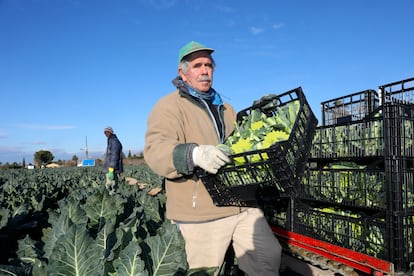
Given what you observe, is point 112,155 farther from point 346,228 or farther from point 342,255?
point 342,255

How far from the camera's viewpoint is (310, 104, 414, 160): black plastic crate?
3.12m

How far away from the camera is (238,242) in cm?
317

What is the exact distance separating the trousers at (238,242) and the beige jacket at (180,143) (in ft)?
0.30

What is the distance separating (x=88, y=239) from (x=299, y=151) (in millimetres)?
1462

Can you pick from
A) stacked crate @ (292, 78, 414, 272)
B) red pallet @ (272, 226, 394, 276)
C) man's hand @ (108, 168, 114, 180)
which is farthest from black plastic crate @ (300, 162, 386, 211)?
man's hand @ (108, 168, 114, 180)

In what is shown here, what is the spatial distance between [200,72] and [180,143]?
0.73 m

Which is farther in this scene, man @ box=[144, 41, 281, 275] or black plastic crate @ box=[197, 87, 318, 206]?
man @ box=[144, 41, 281, 275]

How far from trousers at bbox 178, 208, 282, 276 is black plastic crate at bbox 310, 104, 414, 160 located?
1305 mm

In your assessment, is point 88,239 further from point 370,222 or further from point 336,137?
point 336,137

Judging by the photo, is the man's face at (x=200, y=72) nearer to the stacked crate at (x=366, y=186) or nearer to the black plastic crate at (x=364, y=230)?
the stacked crate at (x=366, y=186)

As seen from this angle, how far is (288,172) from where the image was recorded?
89.3 inches

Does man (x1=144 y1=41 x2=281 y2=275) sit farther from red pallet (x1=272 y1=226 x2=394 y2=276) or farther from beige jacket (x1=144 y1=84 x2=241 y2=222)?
red pallet (x1=272 y1=226 x2=394 y2=276)

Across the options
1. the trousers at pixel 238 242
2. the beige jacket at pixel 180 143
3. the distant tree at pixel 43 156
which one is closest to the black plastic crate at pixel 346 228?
the trousers at pixel 238 242

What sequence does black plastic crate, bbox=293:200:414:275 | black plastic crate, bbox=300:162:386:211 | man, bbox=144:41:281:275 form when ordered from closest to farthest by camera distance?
man, bbox=144:41:281:275
black plastic crate, bbox=293:200:414:275
black plastic crate, bbox=300:162:386:211
